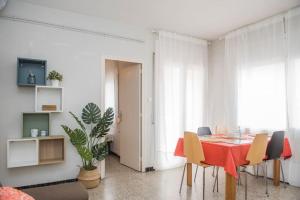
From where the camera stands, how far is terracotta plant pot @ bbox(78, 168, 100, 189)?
10.6 ft

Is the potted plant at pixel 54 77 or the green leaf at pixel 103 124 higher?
the potted plant at pixel 54 77

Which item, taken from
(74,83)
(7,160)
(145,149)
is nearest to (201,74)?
(145,149)

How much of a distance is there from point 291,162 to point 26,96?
13.8 feet

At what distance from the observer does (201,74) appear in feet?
15.9

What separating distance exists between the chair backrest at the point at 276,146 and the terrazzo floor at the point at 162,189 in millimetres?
556

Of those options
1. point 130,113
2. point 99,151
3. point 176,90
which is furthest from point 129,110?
point 99,151

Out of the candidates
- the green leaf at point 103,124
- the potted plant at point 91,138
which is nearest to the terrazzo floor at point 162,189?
the potted plant at point 91,138

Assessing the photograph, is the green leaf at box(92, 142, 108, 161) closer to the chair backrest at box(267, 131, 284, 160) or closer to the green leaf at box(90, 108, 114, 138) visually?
the green leaf at box(90, 108, 114, 138)

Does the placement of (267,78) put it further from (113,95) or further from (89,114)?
(113,95)

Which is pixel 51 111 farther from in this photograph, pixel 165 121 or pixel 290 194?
pixel 290 194

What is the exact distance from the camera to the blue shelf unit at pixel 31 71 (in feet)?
10.3

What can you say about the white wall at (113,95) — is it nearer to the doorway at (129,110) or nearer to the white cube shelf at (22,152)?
the doorway at (129,110)

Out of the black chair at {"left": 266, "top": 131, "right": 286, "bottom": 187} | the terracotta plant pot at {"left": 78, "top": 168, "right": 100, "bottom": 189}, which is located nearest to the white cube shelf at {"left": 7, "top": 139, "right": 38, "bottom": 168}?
the terracotta plant pot at {"left": 78, "top": 168, "right": 100, "bottom": 189}

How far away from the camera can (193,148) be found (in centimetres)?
296
